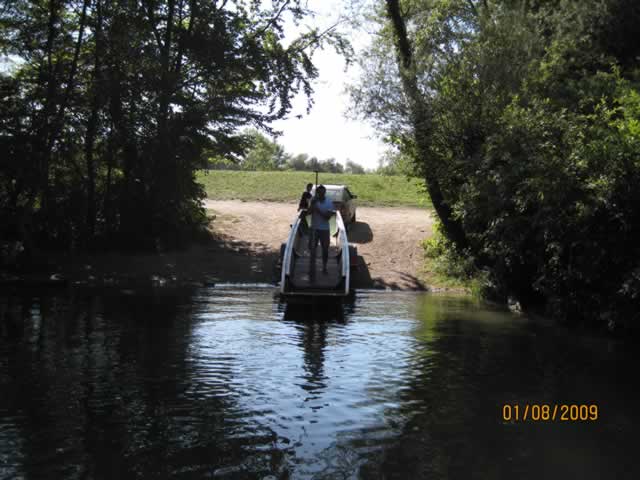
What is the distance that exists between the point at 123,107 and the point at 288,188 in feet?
56.6

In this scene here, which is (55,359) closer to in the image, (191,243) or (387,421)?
(387,421)

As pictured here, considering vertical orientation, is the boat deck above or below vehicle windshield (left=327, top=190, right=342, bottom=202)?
below

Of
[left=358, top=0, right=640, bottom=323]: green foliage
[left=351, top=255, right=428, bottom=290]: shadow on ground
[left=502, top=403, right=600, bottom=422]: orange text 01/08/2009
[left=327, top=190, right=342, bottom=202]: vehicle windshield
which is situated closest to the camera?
[left=502, top=403, right=600, bottom=422]: orange text 01/08/2009

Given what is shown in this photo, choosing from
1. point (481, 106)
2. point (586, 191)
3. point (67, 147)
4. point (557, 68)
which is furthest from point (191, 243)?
point (586, 191)

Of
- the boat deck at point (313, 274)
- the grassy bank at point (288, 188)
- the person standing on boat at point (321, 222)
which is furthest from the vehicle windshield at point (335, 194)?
the person standing on boat at point (321, 222)

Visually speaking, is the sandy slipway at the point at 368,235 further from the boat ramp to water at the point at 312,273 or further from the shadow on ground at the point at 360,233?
the boat ramp to water at the point at 312,273

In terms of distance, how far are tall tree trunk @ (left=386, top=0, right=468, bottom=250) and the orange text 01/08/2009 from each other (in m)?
10.3

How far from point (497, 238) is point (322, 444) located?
33.8 feet

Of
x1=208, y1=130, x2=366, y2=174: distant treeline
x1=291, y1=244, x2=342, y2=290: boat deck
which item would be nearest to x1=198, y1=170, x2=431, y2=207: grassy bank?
x1=208, y1=130, x2=366, y2=174: distant treeline

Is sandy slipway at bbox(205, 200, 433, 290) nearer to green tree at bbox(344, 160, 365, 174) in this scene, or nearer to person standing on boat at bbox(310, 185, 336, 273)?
person standing on boat at bbox(310, 185, 336, 273)

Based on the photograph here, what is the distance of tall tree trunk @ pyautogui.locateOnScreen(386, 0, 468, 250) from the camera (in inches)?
769

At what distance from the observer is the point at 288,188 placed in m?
38.3

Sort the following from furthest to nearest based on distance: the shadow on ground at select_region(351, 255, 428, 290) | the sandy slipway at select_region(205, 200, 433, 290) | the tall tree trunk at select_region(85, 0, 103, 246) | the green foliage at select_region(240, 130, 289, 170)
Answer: the green foliage at select_region(240, 130, 289, 170) < the sandy slipway at select_region(205, 200, 433, 290) < the tall tree trunk at select_region(85, 0, 103, 246) < the shadow on ground at select_region(351, 255, 428, 290)

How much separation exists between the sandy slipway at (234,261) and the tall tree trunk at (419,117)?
164cm
